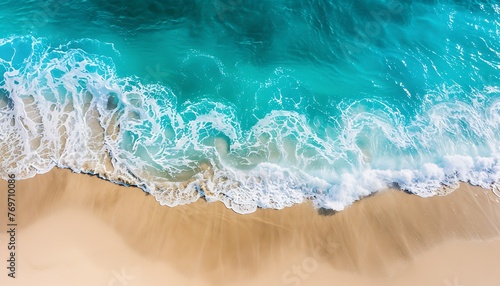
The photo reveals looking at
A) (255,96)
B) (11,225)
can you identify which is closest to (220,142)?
(255,96)

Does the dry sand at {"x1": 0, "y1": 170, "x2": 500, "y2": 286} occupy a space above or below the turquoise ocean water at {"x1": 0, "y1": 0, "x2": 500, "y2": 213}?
below

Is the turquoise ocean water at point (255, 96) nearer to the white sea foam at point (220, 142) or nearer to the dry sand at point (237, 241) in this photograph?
the white sea foam at point (220, 142)

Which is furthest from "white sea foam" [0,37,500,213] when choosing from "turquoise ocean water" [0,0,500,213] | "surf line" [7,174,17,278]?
"surf line" [7,174,17,278]

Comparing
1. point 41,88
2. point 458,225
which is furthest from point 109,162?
point 458,225

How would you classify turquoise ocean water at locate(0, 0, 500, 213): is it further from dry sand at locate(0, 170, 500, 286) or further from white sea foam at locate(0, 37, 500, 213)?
dry sand at locate(0, 170, 500, 286)

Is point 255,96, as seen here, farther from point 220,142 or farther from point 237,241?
point 237,241

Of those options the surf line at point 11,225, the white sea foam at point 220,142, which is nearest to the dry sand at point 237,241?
the surf line at point 11,225
